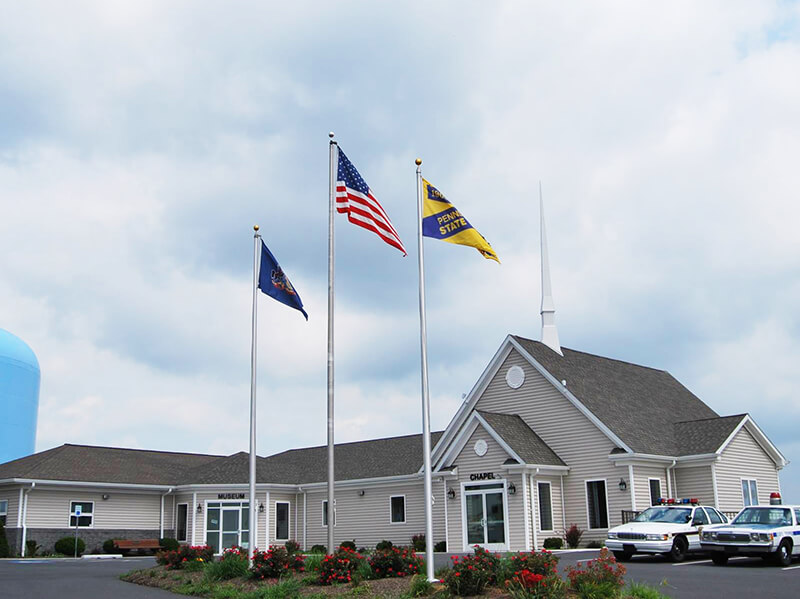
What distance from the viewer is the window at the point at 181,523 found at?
40.7 m

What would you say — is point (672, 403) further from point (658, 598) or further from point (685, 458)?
point (658, 598)

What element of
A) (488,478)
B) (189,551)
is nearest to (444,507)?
(488,478)

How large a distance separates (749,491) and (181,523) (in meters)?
25.5

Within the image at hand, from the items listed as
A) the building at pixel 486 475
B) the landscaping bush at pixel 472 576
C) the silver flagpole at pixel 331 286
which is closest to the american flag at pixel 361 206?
the silver flagpole at pixel 331 286

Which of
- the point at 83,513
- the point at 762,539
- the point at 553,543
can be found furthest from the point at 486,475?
the point at 83,513

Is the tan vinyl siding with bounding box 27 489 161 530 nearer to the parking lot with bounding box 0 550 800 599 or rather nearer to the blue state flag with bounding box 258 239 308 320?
the parking lot with bounding box 0 550 800 599

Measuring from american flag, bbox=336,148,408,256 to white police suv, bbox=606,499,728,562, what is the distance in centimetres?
1013

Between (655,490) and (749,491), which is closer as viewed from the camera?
(655,490)

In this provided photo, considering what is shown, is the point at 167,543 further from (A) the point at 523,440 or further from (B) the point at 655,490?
(B) the point at 655,490

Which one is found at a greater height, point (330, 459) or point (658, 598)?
point (330, 459)

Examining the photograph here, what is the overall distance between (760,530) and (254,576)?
1190 cm

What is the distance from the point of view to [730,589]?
49.6ft

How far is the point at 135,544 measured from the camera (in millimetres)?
38031

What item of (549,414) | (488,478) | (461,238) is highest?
(461,238)
